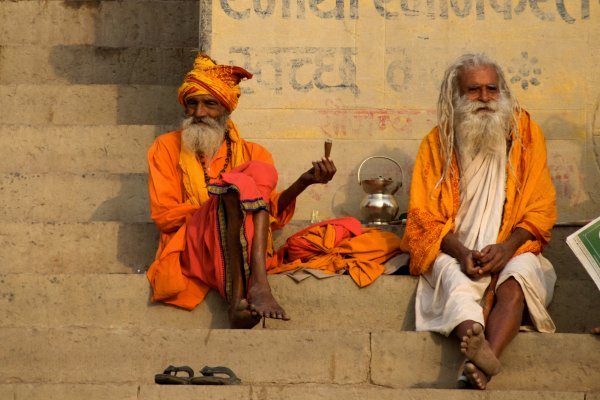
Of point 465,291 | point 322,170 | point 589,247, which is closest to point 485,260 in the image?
point 465,291

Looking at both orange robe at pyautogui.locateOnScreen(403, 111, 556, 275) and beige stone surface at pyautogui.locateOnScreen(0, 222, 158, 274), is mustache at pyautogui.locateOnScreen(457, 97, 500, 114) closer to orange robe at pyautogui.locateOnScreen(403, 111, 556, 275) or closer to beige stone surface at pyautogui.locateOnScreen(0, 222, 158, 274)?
orange robe at pyautogui.locateOnScreen(403, 111, 556, 275)

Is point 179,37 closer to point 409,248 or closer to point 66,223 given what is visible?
point 66,223

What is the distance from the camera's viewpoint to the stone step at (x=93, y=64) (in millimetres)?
11352

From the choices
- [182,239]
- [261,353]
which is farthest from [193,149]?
[261,353]

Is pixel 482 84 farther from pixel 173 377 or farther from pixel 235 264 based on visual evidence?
pixel 173 377

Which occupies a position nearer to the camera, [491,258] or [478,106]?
[491,258]

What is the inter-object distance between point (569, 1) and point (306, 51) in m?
1.82

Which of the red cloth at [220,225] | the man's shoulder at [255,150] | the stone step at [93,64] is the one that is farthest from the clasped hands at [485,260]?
the stone step at [93,64]

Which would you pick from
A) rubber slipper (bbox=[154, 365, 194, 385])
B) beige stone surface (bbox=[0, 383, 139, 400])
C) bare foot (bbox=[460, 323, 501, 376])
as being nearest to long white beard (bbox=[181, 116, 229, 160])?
rubber slipper (bbox=[154, 365, 194, 385])

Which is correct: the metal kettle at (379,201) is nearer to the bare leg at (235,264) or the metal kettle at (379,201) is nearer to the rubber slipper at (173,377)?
the bare leg at (235,264)

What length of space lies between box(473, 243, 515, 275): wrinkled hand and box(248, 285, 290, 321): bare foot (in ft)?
3.55

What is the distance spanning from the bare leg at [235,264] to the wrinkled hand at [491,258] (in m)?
1.24

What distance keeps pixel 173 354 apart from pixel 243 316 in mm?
560

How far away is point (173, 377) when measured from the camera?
7.06 metres
